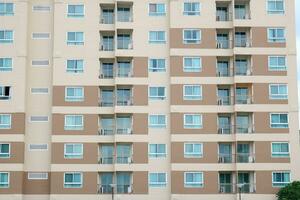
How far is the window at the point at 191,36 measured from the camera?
58.4m

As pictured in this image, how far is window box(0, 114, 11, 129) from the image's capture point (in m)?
57.2

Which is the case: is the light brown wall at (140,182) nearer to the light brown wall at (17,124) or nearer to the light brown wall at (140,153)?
the light brown wall at (140,153)

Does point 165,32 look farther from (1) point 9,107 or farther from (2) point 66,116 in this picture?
(1) point 9,107

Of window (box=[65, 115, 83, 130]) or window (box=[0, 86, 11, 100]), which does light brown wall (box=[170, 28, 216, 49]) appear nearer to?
window (box=[65, 115, 83, 130])

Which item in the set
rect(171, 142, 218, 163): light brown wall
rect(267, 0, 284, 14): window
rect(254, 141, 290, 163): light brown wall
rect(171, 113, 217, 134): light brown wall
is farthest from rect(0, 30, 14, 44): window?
rect(254, 141, 290, 163): light brown wall

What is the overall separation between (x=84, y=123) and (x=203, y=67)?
11.6m

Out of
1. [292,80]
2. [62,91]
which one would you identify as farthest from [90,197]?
[292,80]

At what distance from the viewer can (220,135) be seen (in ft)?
187

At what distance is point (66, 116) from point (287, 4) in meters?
22.1

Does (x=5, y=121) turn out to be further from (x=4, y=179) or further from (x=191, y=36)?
(x=191, y=36)

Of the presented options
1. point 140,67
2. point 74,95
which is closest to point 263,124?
point 140,67

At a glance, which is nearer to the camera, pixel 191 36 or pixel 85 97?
pixel 85 97

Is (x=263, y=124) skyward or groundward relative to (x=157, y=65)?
groundward

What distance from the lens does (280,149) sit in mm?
56688
